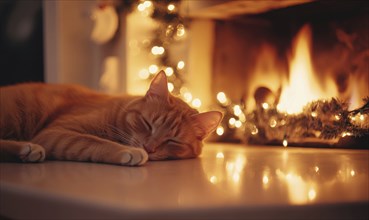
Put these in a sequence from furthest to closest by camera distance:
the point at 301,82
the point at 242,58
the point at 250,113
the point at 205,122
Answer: the point at 242,58 < the point at 250,113 < the point at 301,82 < the point at 205,122

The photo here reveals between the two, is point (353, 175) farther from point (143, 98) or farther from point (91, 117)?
point (91, 117)

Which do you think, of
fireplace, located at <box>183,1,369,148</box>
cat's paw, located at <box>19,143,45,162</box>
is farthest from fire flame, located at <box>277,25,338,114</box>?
cat's paw, located at <box>19,143,45,162</box>

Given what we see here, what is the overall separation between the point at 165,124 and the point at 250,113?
2.52 feet

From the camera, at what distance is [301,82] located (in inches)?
71.9

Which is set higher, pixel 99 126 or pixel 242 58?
pixel 242 58

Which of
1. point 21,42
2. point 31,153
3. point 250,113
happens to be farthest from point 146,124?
point 21,42

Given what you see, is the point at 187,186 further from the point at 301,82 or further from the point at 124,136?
the point at 301,82

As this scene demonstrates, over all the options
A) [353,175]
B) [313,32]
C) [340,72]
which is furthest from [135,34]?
[353,175]

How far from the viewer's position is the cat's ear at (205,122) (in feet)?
4.64

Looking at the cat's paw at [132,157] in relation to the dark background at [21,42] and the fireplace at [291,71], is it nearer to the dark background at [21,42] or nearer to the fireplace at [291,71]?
the fireplace at [291,71]

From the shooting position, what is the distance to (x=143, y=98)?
4.58ft

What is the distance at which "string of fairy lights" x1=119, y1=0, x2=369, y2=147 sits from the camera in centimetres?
159

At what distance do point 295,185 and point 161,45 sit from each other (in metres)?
1.60

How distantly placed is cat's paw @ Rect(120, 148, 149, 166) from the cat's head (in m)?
0.13
